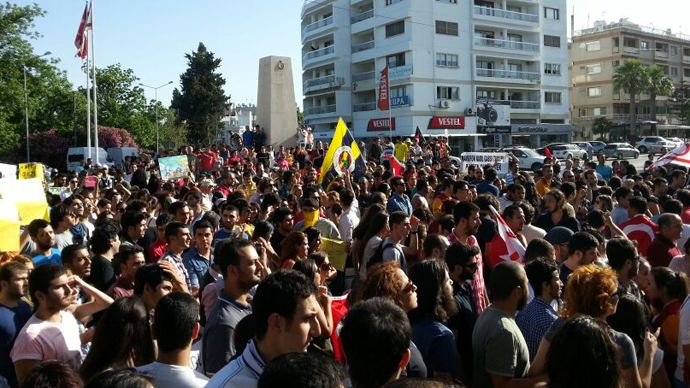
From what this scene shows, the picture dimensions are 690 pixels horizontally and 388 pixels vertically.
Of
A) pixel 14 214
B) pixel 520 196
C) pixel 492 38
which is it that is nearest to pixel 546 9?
pixel 492 38

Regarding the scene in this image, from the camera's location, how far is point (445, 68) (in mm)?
55875

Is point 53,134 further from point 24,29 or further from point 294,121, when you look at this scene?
point 294,121

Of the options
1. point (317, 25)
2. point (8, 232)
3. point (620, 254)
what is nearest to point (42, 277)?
point (8, 232)

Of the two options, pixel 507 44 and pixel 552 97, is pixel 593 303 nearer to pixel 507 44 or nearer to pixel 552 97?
pixel 507 44

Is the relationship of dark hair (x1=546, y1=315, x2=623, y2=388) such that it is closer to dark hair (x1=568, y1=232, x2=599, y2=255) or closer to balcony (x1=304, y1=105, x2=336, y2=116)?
dark hair (x1=568, y1=232, x2=599, y2=255)

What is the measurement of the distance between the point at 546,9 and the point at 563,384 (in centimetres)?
6546

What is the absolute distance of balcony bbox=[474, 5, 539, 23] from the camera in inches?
2272

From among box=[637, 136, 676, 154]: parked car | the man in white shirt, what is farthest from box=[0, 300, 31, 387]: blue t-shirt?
box=[637, 136, 676, 154]: parked car

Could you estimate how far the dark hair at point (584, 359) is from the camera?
2898mm

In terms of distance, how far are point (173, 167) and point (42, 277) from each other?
36.7ft

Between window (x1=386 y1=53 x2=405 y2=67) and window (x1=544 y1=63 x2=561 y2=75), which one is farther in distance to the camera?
window (x1=544 y1=63 x2=561 y2=75)

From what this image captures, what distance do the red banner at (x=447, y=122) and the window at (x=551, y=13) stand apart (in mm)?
15934

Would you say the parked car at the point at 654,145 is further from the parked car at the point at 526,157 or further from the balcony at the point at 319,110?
the balcony at the point at 319,110

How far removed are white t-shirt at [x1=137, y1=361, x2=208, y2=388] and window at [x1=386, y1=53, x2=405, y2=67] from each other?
177 feet
